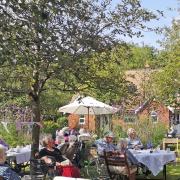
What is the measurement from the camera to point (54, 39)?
700 cm

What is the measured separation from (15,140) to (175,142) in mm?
6566

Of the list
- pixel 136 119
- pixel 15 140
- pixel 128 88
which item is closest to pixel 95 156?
pixel 128 88

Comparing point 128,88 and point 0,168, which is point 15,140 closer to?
point 128,88

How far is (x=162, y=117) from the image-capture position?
47.2 m

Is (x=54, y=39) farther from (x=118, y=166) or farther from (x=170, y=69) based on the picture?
(x=170, y=69)

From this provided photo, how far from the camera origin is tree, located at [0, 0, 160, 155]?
655 cm

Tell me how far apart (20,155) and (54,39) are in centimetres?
706

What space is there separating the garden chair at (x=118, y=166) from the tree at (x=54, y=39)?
198 cm

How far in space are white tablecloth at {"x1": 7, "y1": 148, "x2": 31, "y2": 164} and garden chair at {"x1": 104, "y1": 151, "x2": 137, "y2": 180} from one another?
3.03 metres

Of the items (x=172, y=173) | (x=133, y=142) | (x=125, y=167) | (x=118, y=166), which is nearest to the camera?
(x=125, y=167)

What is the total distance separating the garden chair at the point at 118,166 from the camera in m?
11.0

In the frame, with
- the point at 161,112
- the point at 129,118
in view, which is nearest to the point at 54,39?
the point at 129,118

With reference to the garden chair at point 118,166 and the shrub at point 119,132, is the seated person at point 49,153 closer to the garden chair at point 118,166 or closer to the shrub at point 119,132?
the garden chair at point 118,166

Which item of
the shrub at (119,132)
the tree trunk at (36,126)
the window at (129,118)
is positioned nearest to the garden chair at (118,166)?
the tree trunk at (36,126)
